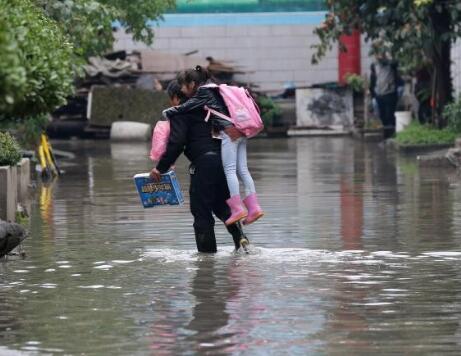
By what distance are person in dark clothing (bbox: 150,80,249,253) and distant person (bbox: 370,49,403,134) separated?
2038 centimetres

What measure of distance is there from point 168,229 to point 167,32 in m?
24.1

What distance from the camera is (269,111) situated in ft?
120

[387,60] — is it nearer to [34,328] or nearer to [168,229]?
[168,229]

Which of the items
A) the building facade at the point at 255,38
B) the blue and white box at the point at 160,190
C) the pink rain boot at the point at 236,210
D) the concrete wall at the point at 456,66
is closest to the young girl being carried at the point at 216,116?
the pink rain boot at the point at 236,210

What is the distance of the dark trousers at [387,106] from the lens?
33.8 m

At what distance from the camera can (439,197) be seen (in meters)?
18.3

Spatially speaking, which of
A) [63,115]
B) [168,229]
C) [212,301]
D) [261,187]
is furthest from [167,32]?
[212,301]

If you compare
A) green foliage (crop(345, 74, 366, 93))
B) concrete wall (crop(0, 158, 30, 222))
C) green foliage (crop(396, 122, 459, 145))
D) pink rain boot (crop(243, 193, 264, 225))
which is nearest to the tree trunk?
green foliage (crop(396, 122, 459, 145))

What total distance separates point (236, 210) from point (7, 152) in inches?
121

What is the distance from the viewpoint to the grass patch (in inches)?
1072

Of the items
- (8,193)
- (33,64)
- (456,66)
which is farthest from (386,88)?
(33,64)

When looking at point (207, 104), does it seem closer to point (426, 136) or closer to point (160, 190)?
point (160, 190)

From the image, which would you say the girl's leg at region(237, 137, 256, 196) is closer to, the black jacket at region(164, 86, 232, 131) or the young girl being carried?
the young girl being carried

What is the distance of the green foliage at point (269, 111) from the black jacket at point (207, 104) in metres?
23.5
